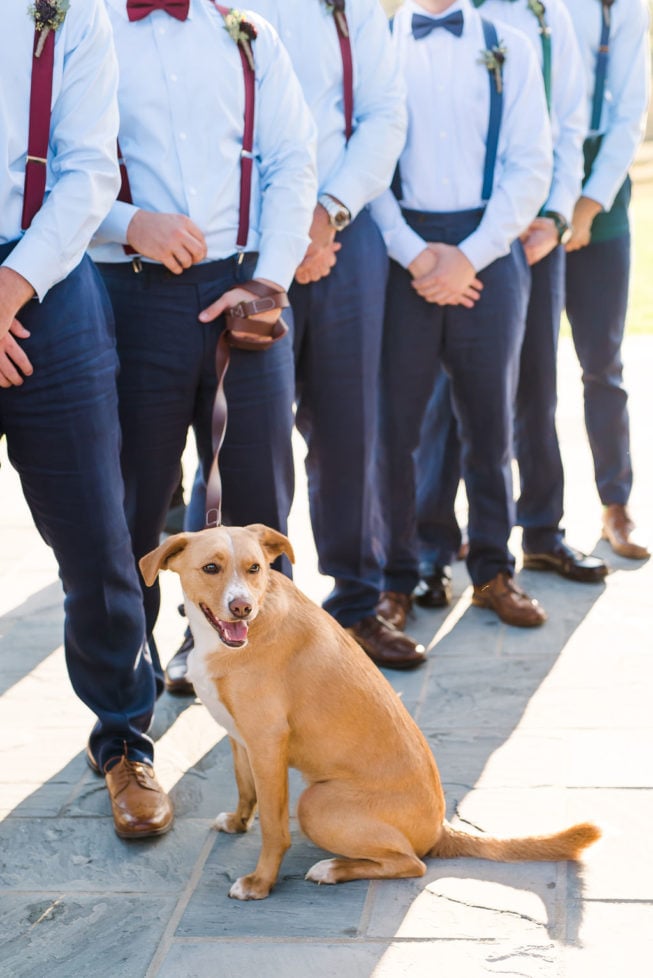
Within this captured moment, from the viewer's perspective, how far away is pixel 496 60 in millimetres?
4324

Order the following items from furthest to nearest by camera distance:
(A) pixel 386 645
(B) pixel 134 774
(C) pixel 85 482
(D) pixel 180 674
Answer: (A) pixel 386 645 < (D) pixel 180 674 < (B) pixel 134 774 < (C) pixel 85 482

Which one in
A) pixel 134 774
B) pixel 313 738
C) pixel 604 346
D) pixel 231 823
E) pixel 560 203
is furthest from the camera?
pixel 604 346

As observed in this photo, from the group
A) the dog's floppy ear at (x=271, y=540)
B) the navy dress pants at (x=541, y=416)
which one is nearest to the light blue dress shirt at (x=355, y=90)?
the navy dress pants at (x=541, y=416)

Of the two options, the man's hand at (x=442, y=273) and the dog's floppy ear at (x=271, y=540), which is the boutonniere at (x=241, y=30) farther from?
the dog's floppy ear at (x=271, y=540)

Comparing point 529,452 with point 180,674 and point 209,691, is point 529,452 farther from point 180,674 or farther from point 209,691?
point 209,691

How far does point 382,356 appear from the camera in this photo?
15.0 ft

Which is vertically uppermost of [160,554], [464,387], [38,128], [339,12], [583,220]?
[339,12]

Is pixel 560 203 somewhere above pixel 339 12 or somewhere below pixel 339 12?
below

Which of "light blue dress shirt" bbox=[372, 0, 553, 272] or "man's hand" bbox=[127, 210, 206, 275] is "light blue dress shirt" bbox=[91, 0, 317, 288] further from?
"light blue dress shirt" bbox=[372, 0, 553, 272]

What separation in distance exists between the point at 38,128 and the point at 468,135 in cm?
181

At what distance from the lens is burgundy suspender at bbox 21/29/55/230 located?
3.04 metres

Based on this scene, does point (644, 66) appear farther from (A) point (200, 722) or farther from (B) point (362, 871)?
(B) point (362, 871)

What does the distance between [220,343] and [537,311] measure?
69.1 inches

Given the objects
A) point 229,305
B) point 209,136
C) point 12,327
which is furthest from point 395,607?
point 12,327
